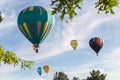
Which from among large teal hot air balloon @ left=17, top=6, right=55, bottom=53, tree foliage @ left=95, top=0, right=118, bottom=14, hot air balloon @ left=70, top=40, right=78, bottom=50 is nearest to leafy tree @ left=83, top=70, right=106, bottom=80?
hot air balloon @ left=70, top=40, right=78, bottom=50

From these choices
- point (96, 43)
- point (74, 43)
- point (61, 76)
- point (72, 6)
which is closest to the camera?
point (72, 6)

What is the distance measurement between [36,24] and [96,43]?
13797 millimetres

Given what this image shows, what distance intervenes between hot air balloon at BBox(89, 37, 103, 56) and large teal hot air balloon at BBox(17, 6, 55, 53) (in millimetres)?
11307

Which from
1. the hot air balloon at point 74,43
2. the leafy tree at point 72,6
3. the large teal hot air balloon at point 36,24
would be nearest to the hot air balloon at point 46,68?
the hot air balloon at point 74,43

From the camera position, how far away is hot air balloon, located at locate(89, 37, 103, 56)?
53.2 meters

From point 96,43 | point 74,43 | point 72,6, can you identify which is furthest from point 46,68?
point 72,6

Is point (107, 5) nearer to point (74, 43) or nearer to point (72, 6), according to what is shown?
point (72, 6)

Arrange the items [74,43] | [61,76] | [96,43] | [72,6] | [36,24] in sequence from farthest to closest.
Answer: [61,76], [74,43], [96,43], [36,24], [72,6]

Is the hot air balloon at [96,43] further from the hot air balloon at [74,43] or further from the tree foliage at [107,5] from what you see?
the tree foliage at [107,5]

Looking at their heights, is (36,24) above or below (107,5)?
above

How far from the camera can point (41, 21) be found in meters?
43.6

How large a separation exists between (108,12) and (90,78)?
2199 inches

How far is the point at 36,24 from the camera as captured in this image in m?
43.6

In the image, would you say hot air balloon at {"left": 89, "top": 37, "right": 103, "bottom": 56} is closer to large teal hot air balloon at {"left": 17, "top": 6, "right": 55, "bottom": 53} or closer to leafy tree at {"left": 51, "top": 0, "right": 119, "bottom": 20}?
large teal hot air balloon at {"left": 17, "top": 6, "right": 55, "bottom": 53}
